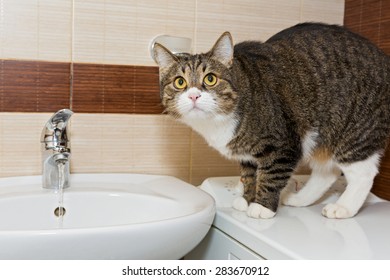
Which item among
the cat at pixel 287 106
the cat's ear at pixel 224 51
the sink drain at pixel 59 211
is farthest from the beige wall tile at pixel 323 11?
the sink drain at pixel 59 211

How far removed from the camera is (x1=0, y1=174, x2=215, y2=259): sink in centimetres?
90

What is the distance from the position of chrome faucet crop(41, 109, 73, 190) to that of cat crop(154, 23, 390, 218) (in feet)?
0.99

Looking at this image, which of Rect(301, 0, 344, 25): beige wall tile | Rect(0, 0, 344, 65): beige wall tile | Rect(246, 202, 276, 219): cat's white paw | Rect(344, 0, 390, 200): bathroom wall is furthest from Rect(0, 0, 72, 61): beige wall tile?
Rect(344, 0, 390, 200): bathroom wall

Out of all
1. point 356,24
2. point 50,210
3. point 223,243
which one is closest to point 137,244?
point 223,243

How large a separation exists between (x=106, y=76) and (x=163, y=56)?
→ 0.94 ft

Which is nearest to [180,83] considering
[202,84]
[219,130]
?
[202,84]

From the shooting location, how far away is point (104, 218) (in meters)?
1.34

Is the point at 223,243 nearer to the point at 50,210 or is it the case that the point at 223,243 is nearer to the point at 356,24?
the point at 50,210

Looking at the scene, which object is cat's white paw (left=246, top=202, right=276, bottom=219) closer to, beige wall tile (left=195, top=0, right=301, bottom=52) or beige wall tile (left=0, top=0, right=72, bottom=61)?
beige wall tile (left=195, top=0, right=301, bottom=52)

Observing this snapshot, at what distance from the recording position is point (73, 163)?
59.3 inches

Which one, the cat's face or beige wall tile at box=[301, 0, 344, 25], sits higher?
beige wall tile at box=[301, 0, 344, 25]

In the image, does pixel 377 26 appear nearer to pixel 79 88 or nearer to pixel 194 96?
pixel 194 96

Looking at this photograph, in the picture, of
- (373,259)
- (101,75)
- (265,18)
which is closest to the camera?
(373,259)

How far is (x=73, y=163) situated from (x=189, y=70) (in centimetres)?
54
